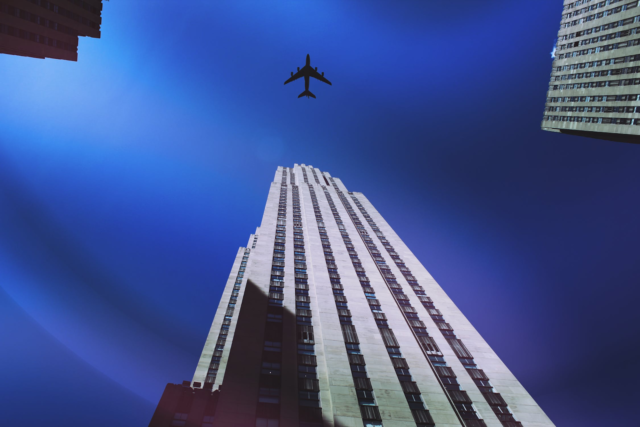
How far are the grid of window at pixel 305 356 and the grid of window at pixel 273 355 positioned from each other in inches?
104

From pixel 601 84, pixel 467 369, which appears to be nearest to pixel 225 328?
pixel 467 369

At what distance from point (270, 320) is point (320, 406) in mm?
15109

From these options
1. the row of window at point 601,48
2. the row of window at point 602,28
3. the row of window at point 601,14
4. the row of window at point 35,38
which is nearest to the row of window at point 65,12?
the row of window at point 35,38

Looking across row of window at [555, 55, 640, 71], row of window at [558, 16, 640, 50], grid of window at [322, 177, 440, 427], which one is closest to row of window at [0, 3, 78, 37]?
grid of window at [322, 177, 440, 427]

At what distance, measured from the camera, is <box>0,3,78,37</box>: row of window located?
120 ft

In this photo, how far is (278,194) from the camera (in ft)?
337

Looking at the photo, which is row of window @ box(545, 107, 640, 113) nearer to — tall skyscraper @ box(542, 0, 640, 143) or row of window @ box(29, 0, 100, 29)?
tall skyscraper @ box(542, 0, 640, 143)

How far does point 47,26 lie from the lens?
41750mm

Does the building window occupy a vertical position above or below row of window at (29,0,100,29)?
below

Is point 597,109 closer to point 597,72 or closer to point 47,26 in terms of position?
point 597,72

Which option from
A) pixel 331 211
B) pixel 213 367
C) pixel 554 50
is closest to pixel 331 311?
pixel 213 367

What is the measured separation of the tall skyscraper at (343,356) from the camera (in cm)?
3462

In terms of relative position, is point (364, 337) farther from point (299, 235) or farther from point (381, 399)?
point (299, 235)

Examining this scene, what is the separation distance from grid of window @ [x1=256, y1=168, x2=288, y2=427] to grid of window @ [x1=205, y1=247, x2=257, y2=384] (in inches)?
843
